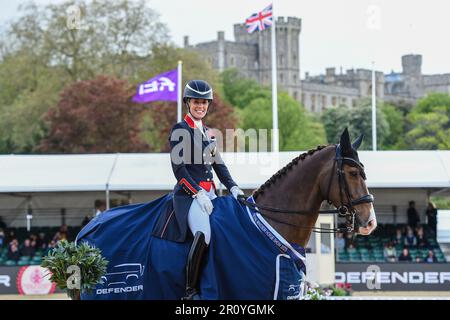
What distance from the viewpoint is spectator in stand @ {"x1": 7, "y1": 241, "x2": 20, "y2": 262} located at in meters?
19.5

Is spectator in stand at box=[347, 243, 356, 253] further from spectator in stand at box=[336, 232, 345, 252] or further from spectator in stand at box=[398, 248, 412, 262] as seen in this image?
spectator in stand at box=[398, 248, 412, 262]

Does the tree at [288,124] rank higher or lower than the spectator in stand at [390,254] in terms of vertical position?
higher

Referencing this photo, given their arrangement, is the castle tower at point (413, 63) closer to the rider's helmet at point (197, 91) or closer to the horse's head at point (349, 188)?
the rider's helmet at point (197, 91)

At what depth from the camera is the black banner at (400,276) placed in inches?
732

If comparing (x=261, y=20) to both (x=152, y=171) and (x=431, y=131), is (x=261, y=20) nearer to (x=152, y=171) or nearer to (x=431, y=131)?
(x=152, y=171)

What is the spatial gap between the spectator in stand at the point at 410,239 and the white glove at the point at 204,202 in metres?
14.4

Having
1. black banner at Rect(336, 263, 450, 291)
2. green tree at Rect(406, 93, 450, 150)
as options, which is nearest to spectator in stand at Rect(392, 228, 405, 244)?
black banner at Rect(336, 263, 450, 291)

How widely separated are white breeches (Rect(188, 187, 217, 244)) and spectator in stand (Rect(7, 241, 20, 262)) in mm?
13840

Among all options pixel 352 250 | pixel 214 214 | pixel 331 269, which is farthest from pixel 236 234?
pixel 352 250

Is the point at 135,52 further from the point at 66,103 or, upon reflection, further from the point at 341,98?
the point at 341,98

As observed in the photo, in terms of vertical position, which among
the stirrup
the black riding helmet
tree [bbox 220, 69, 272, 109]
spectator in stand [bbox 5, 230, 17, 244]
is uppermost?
tree [bbox 220, 69, 272, 109]

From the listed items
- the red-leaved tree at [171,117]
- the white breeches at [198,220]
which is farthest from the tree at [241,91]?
the white breeches at [198,220]
